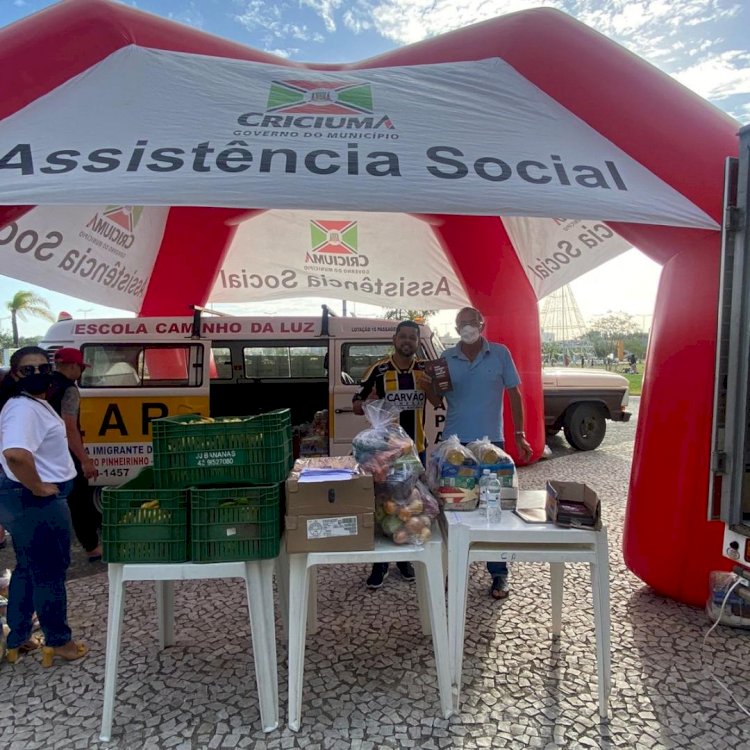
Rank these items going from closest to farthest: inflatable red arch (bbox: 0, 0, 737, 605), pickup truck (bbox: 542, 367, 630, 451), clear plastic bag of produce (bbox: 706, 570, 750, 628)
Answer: clear plastic bag of produce (bbox: 706, 570, 750, 628) → inflatable red arch (bbox: 0, 0, 737, 605) → pickup truck (bbox: 542, 367, 630, 451)

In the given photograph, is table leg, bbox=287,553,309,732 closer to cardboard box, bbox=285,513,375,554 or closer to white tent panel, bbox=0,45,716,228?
cardboard box, bbox=285,513,375,554

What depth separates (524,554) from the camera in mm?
2693

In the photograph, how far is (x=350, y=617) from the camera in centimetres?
372

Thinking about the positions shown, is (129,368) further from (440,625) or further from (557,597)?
(557,597)

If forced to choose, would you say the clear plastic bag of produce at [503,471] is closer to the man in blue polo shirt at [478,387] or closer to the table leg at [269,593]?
the man in blue polo shirt at [478,387]

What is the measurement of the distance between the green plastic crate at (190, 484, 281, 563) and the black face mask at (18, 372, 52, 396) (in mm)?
1097

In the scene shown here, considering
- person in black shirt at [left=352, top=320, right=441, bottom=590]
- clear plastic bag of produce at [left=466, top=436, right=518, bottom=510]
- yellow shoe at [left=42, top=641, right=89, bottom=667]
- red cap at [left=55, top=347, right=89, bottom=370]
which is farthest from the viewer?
person in black shirt at [left=352, top=320, right=441, bottom=590]

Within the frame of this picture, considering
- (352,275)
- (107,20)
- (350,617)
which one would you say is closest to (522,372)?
(352,275)

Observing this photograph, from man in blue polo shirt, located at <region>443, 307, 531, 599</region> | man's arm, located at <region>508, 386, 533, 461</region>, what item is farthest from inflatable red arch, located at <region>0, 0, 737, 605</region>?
man in blue polo shirt, located at <region>443, 307, 531, 599</region>

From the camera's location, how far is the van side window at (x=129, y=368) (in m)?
5.80

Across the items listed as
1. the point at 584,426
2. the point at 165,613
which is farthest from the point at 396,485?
the point at 584,426

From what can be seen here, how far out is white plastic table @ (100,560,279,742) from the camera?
2555mm

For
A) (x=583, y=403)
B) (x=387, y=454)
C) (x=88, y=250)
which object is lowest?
(x=583, y=403)

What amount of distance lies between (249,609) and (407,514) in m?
0.88
